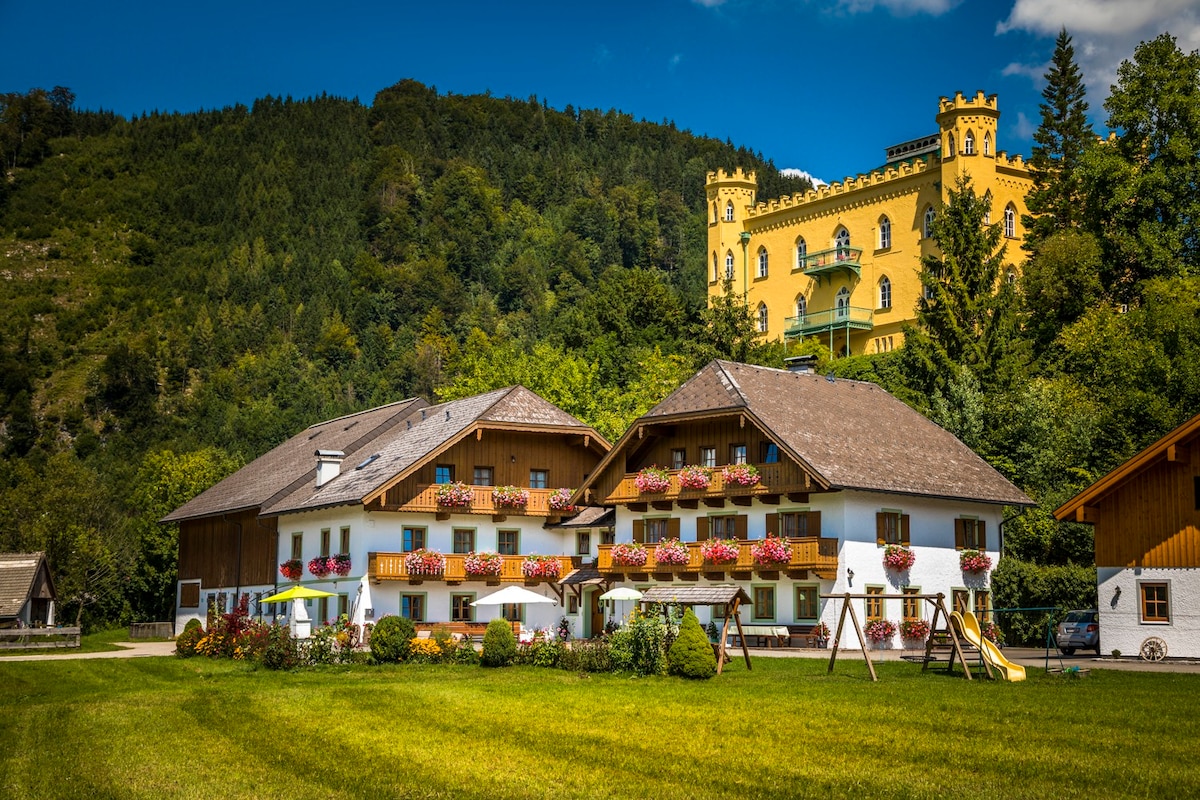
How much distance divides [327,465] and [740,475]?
1673cm

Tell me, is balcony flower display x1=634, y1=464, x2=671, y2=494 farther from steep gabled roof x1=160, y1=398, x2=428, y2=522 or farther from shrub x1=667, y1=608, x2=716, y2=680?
shrub x1=667, y1=608, x2=716, y2=680

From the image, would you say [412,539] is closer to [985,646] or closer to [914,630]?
[914,630]

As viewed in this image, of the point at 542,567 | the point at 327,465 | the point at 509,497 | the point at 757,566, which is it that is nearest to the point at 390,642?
the point at 757,566

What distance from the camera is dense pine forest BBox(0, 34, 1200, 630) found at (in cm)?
5319

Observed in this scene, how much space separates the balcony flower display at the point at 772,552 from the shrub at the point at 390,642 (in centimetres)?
1116

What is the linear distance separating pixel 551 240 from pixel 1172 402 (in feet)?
423

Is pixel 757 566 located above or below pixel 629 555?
below

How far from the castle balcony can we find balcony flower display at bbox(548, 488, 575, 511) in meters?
35.7

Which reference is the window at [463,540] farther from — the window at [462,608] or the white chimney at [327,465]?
the white chimney at [327,465]

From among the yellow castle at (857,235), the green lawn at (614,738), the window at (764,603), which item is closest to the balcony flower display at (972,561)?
the window at (764,603)

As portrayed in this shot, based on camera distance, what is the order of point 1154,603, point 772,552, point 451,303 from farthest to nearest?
point 451,303, point 772,552, point 1154,603

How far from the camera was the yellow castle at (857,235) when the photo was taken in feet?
243

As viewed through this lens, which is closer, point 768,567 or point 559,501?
point 768,567

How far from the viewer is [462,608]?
4719 cm
